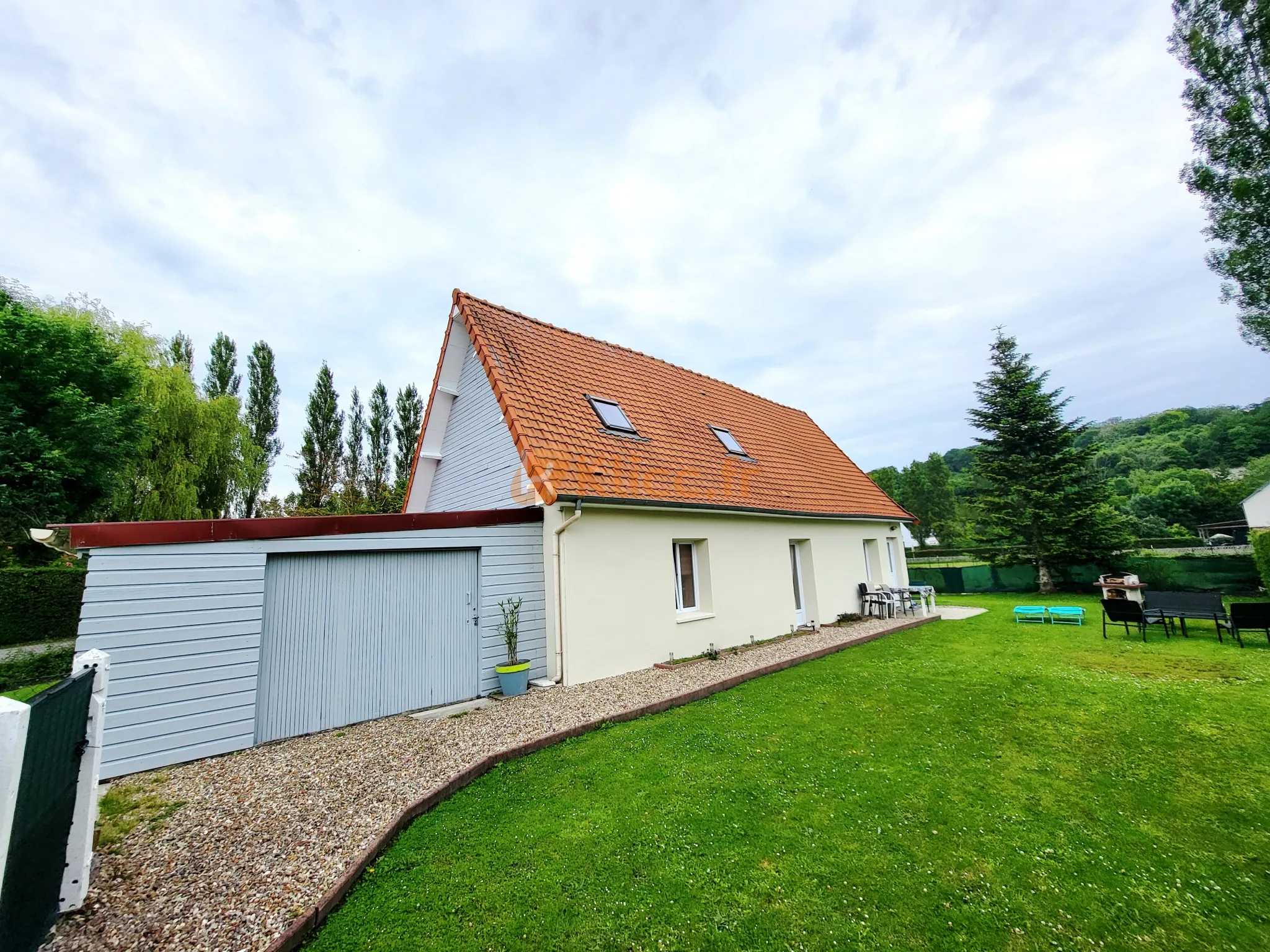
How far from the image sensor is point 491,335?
379 inches

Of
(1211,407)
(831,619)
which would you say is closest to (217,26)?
(831,619)

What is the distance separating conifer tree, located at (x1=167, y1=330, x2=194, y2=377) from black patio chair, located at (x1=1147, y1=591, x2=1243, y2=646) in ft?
123

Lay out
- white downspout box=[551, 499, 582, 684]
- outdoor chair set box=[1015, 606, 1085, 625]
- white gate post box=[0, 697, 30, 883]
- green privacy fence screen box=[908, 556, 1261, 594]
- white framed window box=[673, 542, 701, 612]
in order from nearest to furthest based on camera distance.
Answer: white gate post box=[0, 697, 30, 883] → white downspout box=[551, 499, 582, 684] → white framed window box=[673, 542, 701, 612] → outdoor chair set box=[1015, 606, 1085, 625] → green privacy fence screen box=[908, 556, 1261, 594]

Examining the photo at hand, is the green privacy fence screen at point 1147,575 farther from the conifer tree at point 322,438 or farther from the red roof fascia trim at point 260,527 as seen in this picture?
the conifer tree at point 322,438

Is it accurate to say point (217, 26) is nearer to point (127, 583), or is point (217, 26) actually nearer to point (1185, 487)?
point (127, 583)

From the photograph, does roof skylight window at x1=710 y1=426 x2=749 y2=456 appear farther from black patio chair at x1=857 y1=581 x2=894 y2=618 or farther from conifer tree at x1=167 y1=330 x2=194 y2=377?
conifer tree at x1=167 y1=330 x2=194 y2=377

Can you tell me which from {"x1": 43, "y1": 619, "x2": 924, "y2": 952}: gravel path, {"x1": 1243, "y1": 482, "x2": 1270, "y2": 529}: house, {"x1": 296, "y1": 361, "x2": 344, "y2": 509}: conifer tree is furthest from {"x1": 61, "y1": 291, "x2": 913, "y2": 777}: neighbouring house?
{"x1": 1243, "y1": 482, "x2": 1270, "y2": 529}: house

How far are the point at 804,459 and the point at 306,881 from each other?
573 inches

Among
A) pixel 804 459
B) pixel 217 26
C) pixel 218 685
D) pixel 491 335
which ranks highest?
pixel 217 26

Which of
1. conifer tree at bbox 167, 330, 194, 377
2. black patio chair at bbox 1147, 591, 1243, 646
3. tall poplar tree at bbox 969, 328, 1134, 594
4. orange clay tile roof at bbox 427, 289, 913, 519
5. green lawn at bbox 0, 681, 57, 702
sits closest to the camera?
orange clay tile roof at bbox 427, 289, 913, 519

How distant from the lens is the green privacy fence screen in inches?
645

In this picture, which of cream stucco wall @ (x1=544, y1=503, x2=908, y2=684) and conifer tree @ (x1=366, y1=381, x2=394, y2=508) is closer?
cream stucco wall @ (x1=544, y1=503, x2=908, y2=684)

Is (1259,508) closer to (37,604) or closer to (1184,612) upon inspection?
(1184,612)

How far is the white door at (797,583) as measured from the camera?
478 inches
